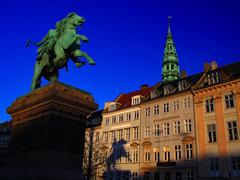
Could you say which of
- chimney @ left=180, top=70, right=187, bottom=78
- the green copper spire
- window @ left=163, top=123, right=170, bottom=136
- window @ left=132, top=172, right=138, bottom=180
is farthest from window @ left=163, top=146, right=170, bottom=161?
the green copper spire

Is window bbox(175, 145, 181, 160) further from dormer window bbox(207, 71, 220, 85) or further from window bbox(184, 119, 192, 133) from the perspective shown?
dormer window bbox(207, 71, 220, 85)

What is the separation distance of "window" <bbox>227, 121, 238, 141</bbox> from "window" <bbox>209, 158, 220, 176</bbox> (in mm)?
3159

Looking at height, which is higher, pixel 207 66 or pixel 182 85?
pixel 207 66

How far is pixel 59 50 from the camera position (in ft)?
37.2


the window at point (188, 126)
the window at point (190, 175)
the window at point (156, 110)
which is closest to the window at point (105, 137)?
the window at point (156, 110)

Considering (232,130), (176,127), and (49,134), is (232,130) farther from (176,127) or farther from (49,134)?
(49,134)

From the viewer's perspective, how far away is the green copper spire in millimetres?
61669

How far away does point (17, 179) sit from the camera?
31.3ft

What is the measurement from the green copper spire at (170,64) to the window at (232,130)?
2754 cm

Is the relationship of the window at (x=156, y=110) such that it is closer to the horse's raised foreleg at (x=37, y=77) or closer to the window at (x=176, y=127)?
the window at (x=176, y=127)

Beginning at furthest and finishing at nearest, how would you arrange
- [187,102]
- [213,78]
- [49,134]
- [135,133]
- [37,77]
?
[135,133] → [187,102] → [213,78] → [37,77] → [49,134]

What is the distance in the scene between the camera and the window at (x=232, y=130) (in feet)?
107

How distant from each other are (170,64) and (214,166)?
111 feet

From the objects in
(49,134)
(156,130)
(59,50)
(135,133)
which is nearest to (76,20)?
(59,50)
